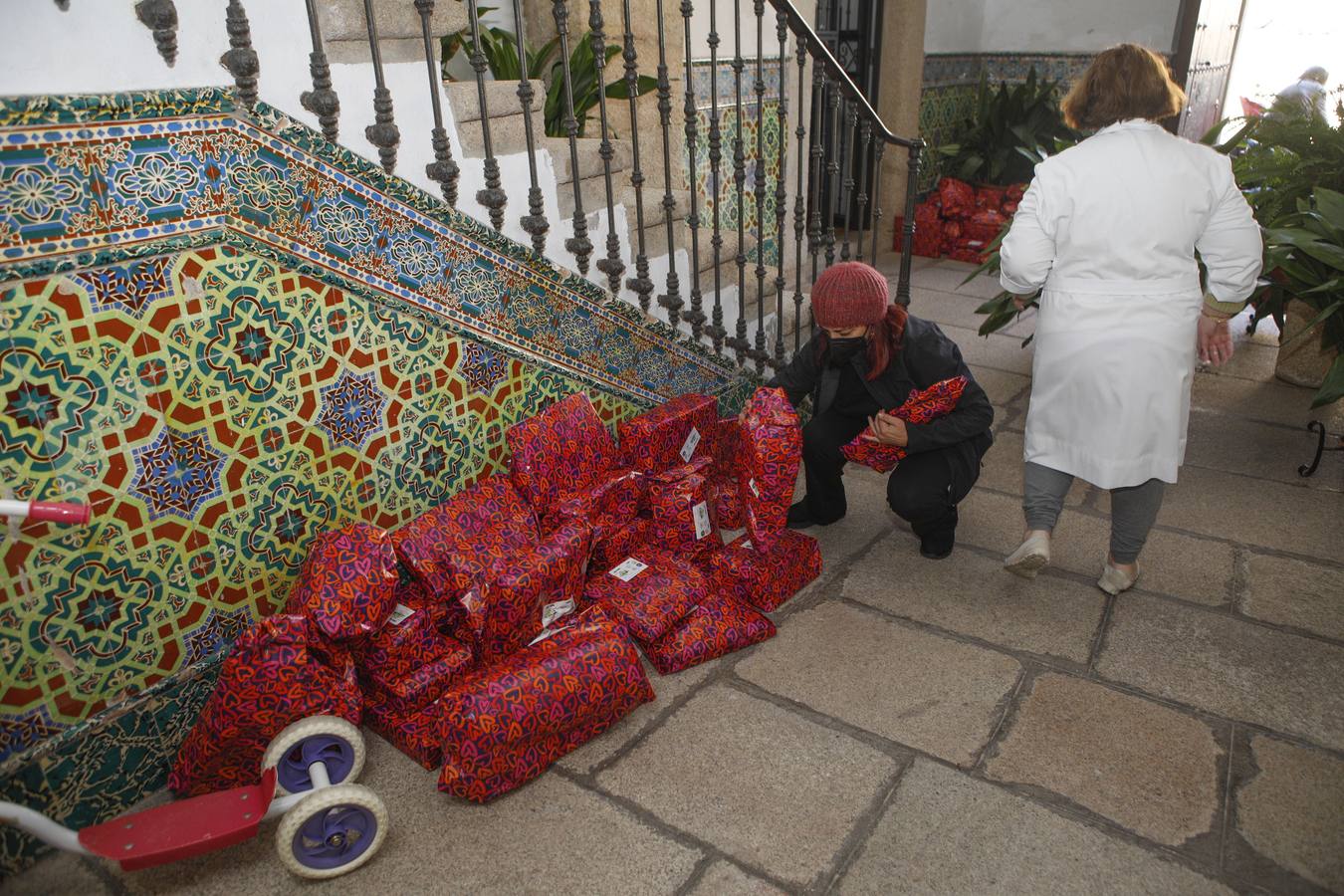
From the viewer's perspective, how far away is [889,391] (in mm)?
2623

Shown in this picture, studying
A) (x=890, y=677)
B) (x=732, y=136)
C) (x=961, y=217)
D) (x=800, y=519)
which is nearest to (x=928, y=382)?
(x=800, y=519)

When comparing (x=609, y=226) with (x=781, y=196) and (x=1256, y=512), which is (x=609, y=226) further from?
(x=1256, y=512)

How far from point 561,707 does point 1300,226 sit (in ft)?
10.6

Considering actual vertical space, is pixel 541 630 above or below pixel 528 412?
below

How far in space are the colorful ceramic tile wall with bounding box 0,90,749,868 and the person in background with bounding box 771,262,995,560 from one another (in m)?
0.96

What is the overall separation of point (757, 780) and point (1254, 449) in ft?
8.37

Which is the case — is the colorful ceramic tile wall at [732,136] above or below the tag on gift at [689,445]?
above

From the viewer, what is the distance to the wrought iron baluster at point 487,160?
7.04ft

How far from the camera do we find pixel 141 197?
5.39 ft

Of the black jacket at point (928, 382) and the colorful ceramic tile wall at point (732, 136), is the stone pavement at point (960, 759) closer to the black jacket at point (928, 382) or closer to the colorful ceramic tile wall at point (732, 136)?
the black jacket at point (928, 382)

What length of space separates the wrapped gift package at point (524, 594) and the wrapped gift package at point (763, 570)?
0.43 meters

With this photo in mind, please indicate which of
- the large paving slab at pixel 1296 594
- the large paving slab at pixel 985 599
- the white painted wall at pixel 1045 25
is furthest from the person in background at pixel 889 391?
the white painted wall at pixel 1045 25

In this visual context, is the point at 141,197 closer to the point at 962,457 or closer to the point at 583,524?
the point at 583,524

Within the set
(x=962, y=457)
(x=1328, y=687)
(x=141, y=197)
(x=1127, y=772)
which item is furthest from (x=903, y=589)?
(x=141, y=197)
